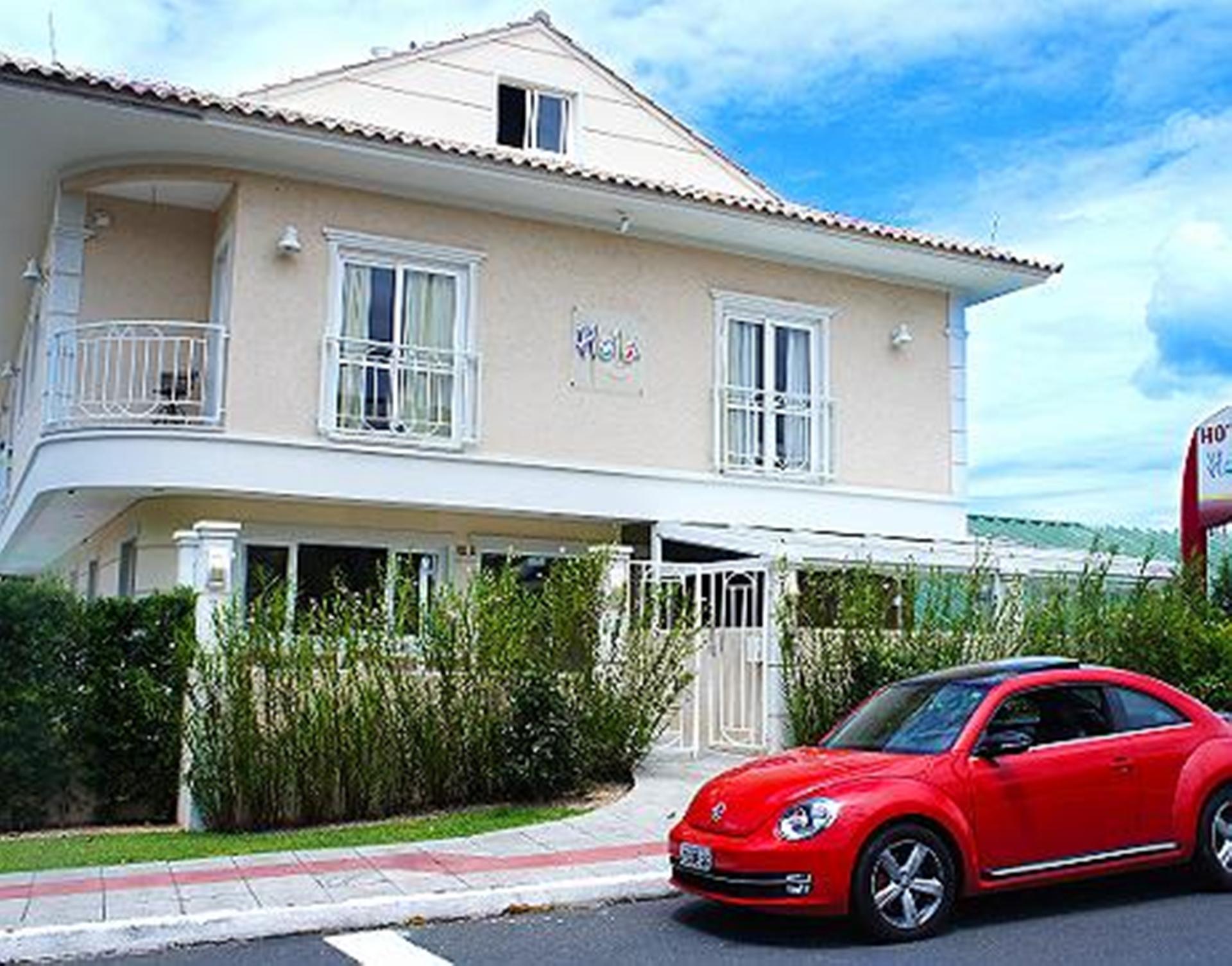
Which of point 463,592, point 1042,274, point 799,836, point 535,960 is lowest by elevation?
point 535,960

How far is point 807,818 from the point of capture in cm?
753

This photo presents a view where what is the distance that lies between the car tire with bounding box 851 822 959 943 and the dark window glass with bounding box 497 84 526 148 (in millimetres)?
16123

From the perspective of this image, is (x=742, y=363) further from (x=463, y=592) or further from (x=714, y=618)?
(x=463, y=592)

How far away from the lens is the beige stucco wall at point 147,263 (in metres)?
16.1

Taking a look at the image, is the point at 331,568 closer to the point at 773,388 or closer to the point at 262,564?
the point at 262,564

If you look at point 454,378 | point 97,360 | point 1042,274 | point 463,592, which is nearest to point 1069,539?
point 1042,274

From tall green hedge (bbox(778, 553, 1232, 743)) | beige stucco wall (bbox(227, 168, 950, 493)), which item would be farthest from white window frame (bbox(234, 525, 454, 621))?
tall green hedge (bbox(778, 553, 1232, 743))

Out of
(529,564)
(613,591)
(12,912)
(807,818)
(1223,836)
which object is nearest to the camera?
(807,818)

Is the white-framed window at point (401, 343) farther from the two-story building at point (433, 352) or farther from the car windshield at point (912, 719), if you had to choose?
the car windshield at point (912, 719)

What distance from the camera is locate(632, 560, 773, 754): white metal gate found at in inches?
557

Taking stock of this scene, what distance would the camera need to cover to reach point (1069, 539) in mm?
23984

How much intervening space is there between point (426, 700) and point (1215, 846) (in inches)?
262

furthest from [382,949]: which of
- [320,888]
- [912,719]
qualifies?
[912,719]

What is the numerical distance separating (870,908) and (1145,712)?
8.46ft
